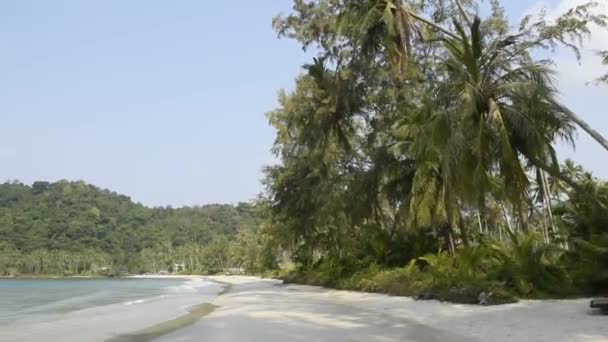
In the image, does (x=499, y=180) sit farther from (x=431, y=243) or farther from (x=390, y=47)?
(x=431, y=243)

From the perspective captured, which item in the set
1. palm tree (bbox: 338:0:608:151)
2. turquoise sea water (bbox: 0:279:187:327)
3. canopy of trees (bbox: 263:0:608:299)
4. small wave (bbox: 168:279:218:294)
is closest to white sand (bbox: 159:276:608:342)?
canopy of trees (bbox: 263:0:608:299)

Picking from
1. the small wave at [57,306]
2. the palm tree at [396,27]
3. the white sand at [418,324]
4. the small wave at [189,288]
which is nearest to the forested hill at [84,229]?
the small wave at [189,288]

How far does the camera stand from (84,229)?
139500mm

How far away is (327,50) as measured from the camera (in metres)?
27.3

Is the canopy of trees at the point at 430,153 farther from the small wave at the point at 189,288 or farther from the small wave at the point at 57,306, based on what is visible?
the small wave at the point at 57,306

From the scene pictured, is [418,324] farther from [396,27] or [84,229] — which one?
[84,229]

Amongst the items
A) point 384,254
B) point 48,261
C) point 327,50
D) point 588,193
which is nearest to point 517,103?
point 588,193

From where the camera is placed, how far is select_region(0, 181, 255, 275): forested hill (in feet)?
424

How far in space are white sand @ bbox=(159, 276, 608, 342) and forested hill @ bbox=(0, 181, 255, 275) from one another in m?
114

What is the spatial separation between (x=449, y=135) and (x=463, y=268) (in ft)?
13.7

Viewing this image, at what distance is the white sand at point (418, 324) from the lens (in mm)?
8992

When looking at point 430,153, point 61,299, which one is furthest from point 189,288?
point 430,153

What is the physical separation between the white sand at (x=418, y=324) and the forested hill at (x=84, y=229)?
11436 cm

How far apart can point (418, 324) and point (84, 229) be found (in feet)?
463
